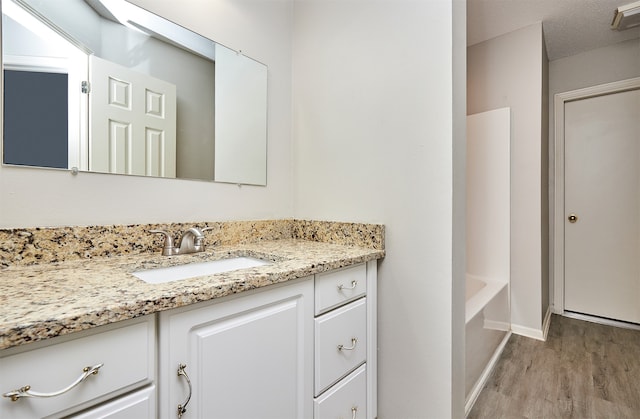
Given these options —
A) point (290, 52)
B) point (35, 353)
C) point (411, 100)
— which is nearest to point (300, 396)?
point (35, 353)

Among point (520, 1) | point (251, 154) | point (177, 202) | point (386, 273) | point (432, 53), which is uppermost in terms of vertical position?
point (520, 1)

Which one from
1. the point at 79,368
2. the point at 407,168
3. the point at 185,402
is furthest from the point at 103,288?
the point at 407,168

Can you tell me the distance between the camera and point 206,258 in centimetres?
118

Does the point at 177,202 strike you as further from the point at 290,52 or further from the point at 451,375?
the point at 451,375

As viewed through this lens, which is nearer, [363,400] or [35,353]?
[35,353]

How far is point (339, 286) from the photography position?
1.13 metres

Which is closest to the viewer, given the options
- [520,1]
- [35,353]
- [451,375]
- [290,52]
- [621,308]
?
[35,353]

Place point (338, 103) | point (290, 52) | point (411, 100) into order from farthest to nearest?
1. point (290, 52)
2. point (338, 103)
3. point (411, 100)

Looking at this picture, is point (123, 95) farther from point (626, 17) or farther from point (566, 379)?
point (626, 17)

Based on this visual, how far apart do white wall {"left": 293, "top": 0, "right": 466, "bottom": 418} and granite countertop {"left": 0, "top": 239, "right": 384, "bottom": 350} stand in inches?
11.3

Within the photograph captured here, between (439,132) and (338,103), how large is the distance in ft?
1.79

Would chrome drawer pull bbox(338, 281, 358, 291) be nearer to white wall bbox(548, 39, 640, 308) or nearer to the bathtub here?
the bathtub

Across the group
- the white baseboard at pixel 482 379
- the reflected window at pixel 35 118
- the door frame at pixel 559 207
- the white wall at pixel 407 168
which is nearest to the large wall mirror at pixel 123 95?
the reflected window at pixel 35 118

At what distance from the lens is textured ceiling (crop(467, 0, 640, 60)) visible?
2.14 meters
